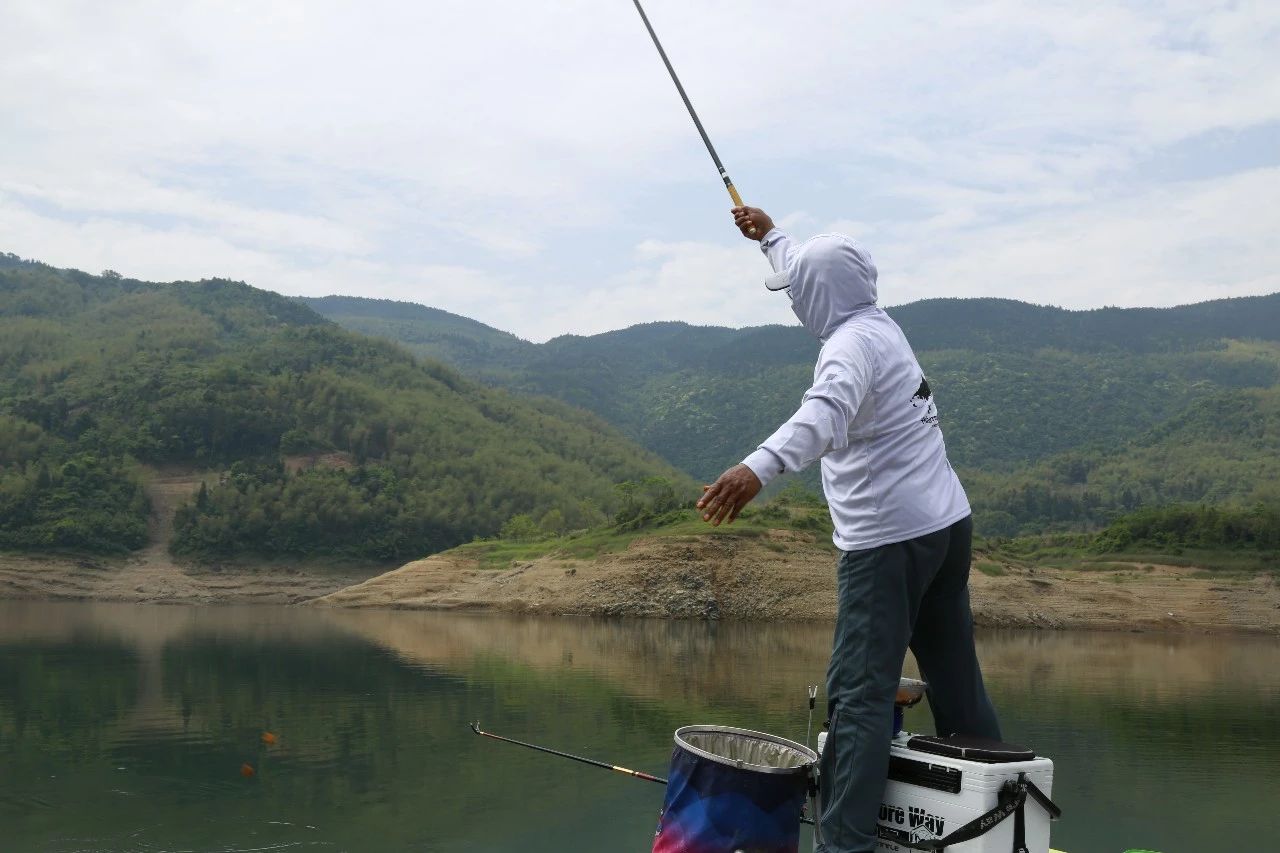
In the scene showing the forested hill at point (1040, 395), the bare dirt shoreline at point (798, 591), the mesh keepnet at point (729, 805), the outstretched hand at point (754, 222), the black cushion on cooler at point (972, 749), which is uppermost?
the forested hill at point (1040, 395)

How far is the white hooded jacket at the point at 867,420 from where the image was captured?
3.07m

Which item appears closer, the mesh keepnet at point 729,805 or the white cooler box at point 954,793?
the white cooler box at point 954,793

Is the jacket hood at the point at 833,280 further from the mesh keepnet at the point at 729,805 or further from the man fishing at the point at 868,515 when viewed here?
the mesh keepnet at the point at 729,805

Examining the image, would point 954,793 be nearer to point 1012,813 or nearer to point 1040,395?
point 1012,813

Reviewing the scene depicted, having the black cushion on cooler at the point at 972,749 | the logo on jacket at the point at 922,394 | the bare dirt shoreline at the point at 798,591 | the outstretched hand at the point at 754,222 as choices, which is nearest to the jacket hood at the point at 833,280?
the logo on jacket at the point at 922,394

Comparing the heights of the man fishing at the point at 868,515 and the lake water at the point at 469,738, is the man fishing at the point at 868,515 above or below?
above

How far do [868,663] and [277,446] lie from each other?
78073mm

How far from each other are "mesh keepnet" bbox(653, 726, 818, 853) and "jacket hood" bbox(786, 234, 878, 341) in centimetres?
124

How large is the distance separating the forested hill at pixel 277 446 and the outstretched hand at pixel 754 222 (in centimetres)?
6206

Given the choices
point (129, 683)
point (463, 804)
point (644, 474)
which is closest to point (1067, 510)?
point (644, 474)

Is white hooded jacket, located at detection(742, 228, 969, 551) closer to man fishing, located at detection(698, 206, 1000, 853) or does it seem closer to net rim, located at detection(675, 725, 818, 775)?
man fishing, located at detection(698, 206, 1000, 853)

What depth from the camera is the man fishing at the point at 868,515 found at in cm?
302

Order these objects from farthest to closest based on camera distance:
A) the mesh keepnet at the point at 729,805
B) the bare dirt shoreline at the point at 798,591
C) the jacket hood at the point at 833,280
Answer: the bare dirt shoreline at the point at 798,591, the jacket hood at the point at 833,280, the mesh keepnet at the point at 729,805

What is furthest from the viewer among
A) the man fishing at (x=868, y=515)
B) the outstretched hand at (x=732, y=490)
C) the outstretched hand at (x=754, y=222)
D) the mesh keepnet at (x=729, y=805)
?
the outstretched hand at (x=754, y=222)
